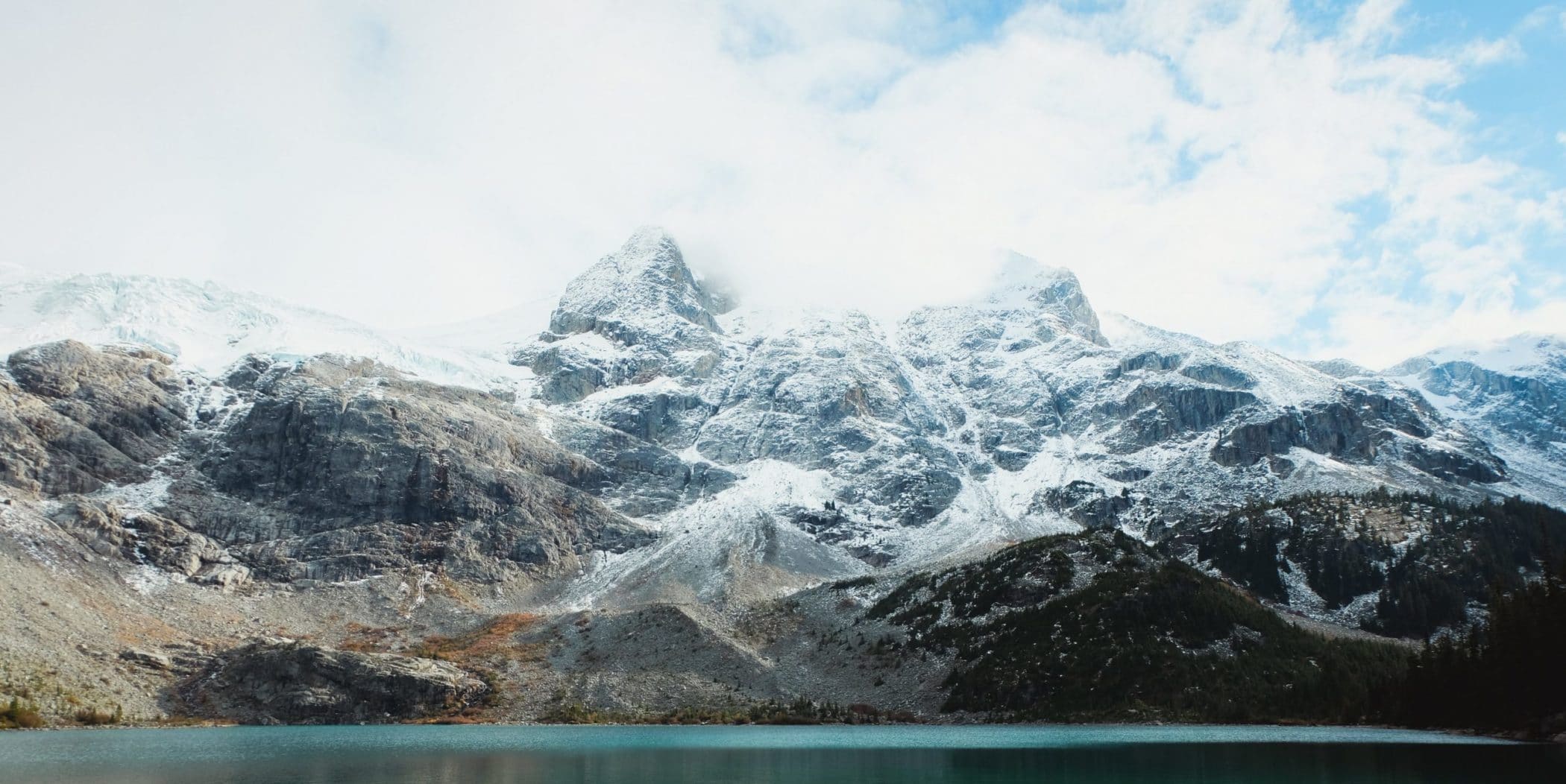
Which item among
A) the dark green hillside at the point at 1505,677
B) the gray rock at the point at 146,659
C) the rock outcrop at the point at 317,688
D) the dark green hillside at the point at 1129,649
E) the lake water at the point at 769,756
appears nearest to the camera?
the lake water at the point at 769,756

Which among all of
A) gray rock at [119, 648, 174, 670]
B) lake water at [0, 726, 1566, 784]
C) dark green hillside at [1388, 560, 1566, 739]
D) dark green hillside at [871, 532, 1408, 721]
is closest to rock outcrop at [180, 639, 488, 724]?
gray rock at [119, 648, 174, 670]

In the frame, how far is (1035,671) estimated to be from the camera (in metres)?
156

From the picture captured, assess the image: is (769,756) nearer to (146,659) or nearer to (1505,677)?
(1505,677)

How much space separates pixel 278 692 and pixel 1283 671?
147 metres

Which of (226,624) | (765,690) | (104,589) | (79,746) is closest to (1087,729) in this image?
(765,690)

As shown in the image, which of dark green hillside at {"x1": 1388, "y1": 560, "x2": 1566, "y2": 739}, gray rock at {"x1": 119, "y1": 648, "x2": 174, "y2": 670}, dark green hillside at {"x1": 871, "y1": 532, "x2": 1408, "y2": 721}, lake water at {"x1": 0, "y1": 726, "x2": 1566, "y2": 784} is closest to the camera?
lake water at {"x1": 0, "y1": 726, "x2": 1566, "y2": 784}

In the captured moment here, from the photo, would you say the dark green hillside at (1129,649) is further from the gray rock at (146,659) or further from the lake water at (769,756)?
the gray rock at (146,659)

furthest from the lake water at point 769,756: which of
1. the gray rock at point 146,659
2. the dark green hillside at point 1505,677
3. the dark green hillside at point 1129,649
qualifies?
the gray rock at point 146,659

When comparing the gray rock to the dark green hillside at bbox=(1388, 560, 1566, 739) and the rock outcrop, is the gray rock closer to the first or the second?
the rock outcrop

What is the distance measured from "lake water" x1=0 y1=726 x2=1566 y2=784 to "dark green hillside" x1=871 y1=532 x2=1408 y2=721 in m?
15.2

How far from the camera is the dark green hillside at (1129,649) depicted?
14775 centimetres

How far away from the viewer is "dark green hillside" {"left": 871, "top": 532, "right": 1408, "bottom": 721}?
147750 mm

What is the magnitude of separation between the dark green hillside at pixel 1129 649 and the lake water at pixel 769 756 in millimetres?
15170

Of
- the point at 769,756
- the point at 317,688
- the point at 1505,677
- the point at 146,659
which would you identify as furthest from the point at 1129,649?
the point at 146,659
